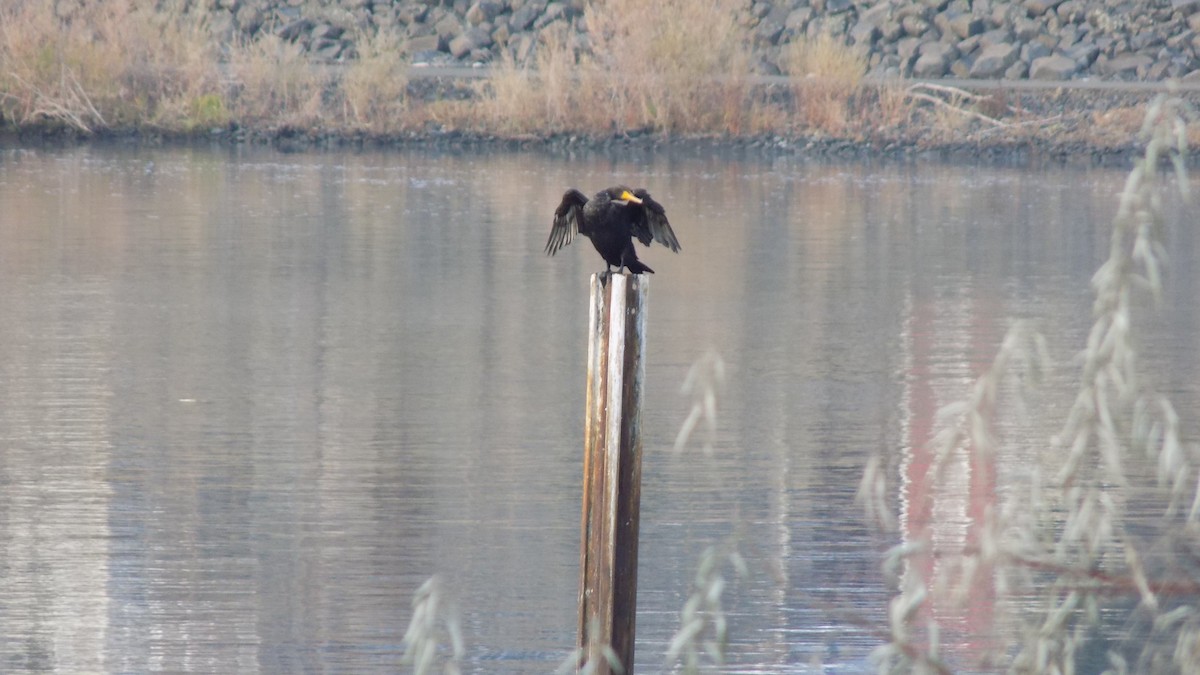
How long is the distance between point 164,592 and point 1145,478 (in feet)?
15.2

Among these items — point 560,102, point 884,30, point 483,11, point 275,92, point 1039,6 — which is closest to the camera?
point 560,102

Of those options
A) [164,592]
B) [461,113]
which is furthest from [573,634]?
[461,113]

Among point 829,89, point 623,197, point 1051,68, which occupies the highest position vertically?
point 623,197

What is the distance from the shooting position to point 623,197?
21.5 ft

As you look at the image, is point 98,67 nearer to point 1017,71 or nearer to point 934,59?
point 934,59

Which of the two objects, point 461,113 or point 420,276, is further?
point 461,113

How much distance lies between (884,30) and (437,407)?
25819 mm

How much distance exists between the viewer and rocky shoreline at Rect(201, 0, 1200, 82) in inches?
1278

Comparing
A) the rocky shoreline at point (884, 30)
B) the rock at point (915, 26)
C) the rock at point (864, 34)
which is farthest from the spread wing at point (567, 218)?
the rock at point (915, 26)

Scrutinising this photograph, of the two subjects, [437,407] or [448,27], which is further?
[448,27]

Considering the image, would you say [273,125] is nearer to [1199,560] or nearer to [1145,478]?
[1145,478]

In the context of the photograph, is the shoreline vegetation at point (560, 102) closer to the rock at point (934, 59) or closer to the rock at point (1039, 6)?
the rock at point (934, 59)

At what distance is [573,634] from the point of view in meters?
6.59

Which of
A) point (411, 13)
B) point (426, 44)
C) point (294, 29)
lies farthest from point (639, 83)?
point (294, 29)
